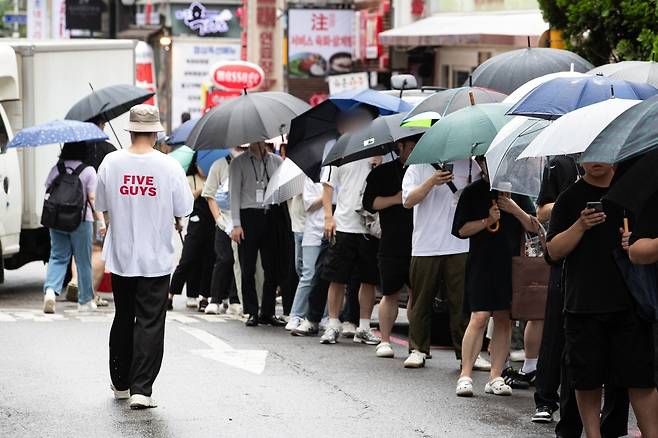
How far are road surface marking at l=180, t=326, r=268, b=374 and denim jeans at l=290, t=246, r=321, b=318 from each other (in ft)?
3.07

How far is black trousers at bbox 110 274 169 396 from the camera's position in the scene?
916cm


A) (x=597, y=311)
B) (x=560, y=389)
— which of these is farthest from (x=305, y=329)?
(x=597, y=311)

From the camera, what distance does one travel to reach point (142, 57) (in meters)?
38.3

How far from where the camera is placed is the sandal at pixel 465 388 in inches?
383

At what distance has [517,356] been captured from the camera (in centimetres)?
1109

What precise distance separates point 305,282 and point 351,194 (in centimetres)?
115

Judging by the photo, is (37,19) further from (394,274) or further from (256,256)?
(394,274)

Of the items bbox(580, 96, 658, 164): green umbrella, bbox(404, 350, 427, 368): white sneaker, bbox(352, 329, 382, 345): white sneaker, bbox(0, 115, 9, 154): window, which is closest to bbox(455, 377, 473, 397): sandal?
bbox(404, 350, 427, 368): white sneaker

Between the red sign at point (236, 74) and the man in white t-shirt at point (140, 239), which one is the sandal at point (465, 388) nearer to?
the man in white t-shirt at point (140, 239)

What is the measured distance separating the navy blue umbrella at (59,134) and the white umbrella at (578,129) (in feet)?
22.4

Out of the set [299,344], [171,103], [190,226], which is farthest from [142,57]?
[299,344]

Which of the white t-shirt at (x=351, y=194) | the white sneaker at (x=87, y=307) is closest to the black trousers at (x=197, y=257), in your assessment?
the white sneaker at (x=87, y=307)

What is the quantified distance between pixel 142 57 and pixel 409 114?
91.6ft

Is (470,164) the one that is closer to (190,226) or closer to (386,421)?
(386,421)
